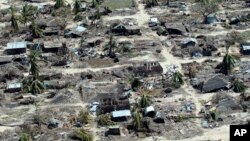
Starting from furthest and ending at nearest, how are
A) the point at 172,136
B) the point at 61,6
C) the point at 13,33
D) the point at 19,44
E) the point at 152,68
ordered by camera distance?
the point at 61,6, the point at 13,33, the point at 19,44, the point at 152,68, the point at 172,136

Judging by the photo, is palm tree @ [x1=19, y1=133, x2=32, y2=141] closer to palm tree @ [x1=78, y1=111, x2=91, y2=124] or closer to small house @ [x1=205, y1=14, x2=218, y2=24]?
palm tree @ [x1=78, y1=111, x2=91, y2=124]

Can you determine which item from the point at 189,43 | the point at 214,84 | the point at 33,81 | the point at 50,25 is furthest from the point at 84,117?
the point at 50,25

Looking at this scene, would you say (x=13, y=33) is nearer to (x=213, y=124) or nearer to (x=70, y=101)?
(x=70, y=101)

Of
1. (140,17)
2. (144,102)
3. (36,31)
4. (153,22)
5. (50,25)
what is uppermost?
(140,17)

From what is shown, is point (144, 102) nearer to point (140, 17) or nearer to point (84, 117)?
point (84, 117)

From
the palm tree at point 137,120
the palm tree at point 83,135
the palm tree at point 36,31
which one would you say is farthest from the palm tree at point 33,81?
the palm tree at point 137,120

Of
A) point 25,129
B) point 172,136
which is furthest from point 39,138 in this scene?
point 172,136

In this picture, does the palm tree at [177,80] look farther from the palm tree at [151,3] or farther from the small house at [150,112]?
the palm tree at [151,3]
